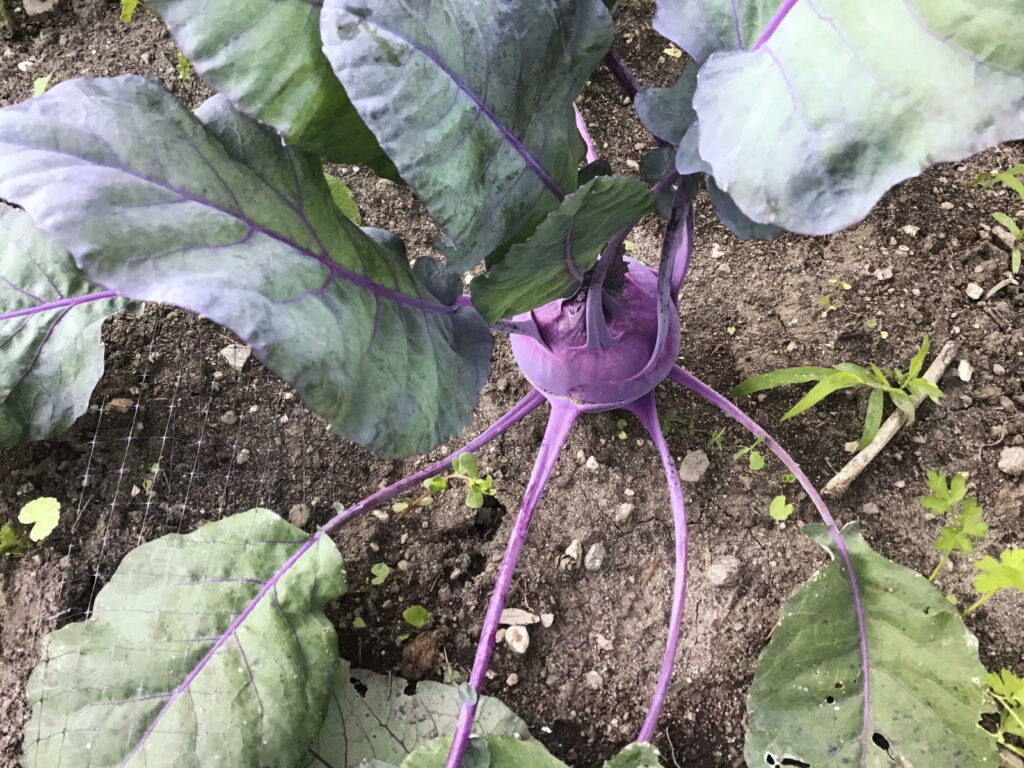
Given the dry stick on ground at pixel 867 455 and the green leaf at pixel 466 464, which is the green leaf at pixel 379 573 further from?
the dry stick on ground at pixel 867 455

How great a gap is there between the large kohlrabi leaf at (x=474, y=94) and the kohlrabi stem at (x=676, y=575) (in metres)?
0.48

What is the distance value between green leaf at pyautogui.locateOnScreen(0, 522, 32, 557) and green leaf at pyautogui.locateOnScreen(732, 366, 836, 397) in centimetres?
115

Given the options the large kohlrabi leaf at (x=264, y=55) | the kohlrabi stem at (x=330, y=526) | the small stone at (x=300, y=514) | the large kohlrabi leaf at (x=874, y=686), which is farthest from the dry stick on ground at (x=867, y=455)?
the large kohlrabi leaf at (x=264, y=55)

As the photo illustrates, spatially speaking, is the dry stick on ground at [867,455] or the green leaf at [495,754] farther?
Answer: the dry stick on ground at [867,455]

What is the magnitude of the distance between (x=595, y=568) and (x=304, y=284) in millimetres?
733

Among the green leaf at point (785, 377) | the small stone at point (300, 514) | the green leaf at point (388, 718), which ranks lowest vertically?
the green leaf at point (388, 718)

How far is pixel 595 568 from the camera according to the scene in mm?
1193


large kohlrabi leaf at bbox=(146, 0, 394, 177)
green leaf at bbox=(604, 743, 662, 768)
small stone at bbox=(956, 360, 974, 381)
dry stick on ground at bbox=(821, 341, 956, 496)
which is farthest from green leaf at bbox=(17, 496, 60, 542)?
small stone at bbox=(956, 360, 974, 381)

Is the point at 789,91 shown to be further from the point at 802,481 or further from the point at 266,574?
the point at 266,574

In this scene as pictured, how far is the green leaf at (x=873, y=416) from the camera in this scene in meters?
1.18

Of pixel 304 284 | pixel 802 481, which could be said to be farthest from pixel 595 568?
pixel 304 284

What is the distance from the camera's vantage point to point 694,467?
1.25m

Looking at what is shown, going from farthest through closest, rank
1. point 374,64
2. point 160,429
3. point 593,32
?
point 160,429
point 593,32
point 374,64

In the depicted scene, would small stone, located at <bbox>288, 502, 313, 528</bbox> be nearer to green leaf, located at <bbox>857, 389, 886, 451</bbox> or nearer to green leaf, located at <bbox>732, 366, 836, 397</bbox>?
green leaf, located at <bbox>732, 366, 836, 397</bbox>
